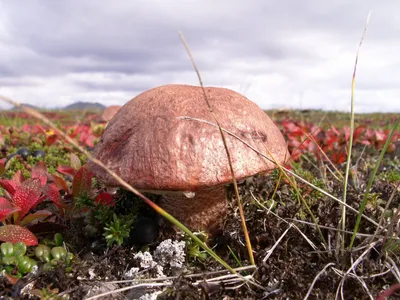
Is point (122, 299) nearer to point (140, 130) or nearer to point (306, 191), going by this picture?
point (140, 130)

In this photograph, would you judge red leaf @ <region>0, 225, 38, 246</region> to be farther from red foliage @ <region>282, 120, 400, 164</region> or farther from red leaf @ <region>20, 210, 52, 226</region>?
red foliage @ <region>282, 120, 400, 164</region>

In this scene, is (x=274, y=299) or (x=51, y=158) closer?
(x=274, y=299)

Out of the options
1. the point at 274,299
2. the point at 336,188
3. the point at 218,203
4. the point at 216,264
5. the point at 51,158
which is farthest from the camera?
the point at 51,158

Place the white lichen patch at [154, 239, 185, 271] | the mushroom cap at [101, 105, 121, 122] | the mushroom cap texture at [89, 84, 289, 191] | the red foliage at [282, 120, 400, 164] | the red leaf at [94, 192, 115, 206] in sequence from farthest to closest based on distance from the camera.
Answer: the mushroom cap at [101, 105, 121, 122]
the red foliage at [282, 120, 400, 164]
the red leaf at [94, 192, 115, 206]
the white lichen patch at [154, 239, 185, 271]
the mushroom cap texture at [89, 84, 289, 191]

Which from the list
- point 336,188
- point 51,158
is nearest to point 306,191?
point 336,188

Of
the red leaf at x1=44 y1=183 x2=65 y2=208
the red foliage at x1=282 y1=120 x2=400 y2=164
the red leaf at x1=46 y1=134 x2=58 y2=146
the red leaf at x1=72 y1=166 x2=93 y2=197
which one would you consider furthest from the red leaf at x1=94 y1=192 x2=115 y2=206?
the red leaf at x1=46 y1=134 x2=58 y2=146

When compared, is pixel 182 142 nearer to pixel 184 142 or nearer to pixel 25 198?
pixel 184 142
